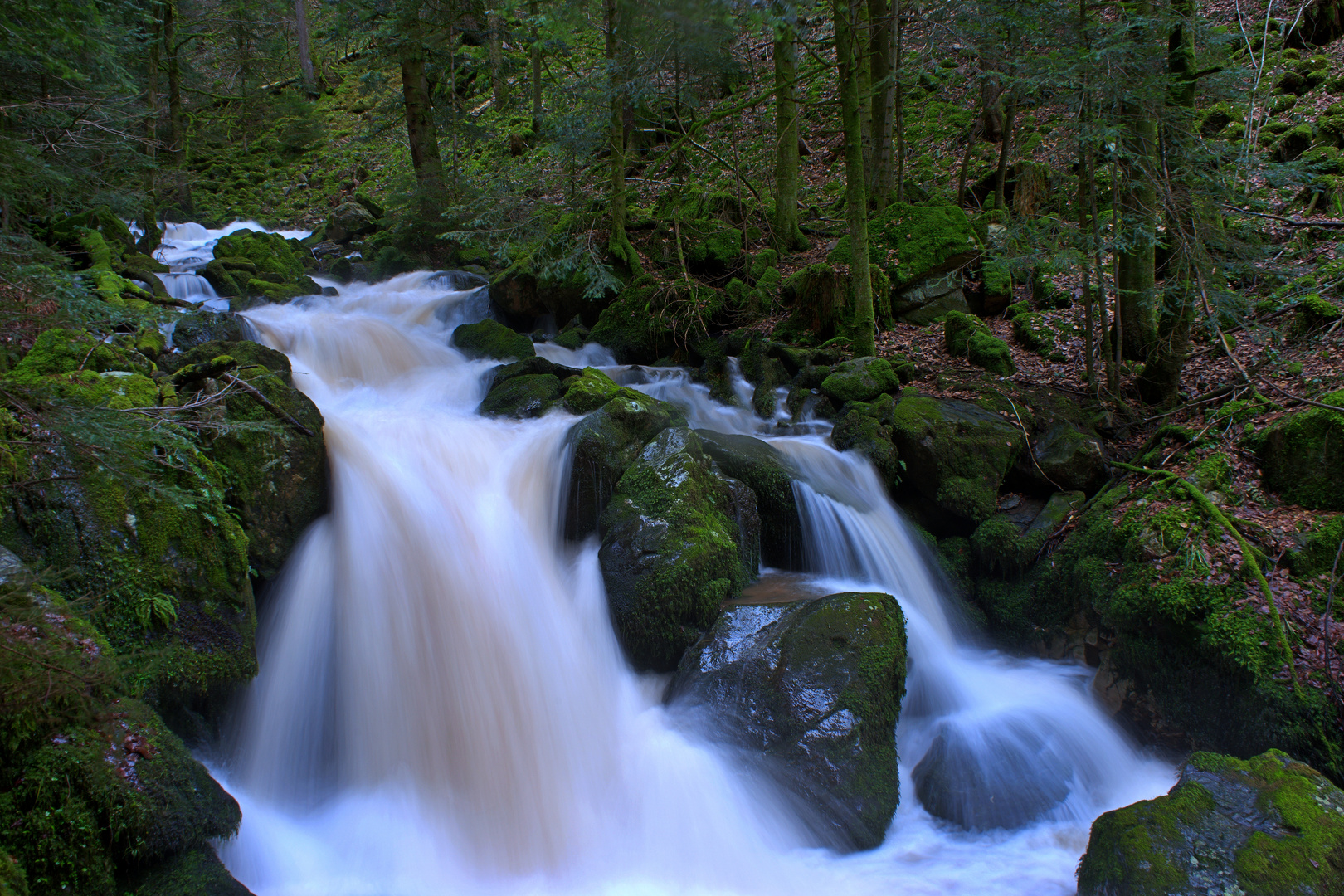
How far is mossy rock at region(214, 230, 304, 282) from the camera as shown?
44.4 ft

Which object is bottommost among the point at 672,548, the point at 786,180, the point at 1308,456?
the point at 672,548

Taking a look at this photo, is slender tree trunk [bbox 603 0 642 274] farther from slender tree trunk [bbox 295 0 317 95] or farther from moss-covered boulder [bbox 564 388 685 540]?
slender tree trunk [bbox 295 0 317 95]

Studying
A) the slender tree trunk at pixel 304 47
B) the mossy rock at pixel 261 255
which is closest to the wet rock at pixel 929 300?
the mossy rock at pixel 261 255

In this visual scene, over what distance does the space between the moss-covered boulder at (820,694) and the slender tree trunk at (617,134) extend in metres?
7.26

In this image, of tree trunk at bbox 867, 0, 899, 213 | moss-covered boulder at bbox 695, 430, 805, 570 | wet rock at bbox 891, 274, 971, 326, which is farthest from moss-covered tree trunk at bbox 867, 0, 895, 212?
moss-covered boulder at bbox 695, 430, 805, 570

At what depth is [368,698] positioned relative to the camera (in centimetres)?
485

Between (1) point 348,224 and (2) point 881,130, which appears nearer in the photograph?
(2) point 881,130

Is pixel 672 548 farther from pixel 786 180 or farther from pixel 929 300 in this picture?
pixel 786 180

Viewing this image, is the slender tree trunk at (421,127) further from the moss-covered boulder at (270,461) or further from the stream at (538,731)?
the moss-covered boulder at (270,461)

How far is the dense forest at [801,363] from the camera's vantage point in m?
3.20

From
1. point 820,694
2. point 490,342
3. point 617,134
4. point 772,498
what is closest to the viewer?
point 820,694

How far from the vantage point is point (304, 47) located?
30172 millimetres

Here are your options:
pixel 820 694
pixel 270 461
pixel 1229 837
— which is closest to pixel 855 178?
pixel 820 694

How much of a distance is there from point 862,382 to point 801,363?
1.32 m
